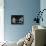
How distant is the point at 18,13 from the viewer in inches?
221

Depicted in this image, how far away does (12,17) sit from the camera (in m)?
5.59

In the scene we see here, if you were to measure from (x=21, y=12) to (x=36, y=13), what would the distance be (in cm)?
64

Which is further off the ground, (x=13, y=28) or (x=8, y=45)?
(x=13, y=28)

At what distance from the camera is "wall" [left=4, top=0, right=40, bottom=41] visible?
18.2ft

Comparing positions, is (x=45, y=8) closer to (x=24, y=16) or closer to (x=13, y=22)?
(x=24, y=16)

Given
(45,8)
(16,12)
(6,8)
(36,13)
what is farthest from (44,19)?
(6,8)

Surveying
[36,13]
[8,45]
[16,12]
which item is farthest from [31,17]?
[8,45]

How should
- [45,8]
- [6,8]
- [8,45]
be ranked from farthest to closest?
[6,8]
[45,8]
[8,45]

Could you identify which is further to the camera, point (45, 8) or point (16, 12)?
point (16, 12)

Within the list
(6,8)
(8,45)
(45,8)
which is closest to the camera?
(8,45)

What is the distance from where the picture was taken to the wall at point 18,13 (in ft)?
18.2

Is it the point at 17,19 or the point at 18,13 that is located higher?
the point at 18,13

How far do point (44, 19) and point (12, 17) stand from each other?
4.93 ft

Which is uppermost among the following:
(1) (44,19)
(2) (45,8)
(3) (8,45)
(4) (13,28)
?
(2) (45,8)
